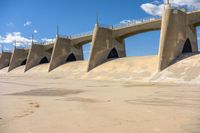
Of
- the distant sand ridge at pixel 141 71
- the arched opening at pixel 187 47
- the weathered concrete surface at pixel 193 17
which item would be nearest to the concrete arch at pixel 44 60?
the distant sand ridge at pixel 141 71

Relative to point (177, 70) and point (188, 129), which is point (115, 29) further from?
point (188, 129)

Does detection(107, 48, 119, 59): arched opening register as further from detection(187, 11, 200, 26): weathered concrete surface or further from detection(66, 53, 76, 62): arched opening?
detection(187, 11, 200, 26): weathered concrete surface

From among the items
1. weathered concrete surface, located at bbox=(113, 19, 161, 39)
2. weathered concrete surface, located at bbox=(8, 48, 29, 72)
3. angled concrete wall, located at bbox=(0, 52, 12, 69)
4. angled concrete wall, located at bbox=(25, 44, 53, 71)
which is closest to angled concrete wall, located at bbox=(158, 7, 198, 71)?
weathered concrete surface, located at bbox=(113, 19, 161, 39)

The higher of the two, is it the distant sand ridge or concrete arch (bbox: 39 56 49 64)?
concrete arch (bbox: 39 56 49 64)

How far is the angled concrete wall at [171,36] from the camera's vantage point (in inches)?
1201

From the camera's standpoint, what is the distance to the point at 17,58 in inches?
2680

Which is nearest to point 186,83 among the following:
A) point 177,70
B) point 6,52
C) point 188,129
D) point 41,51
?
point 177,70

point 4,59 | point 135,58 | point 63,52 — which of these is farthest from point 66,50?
point 4,59

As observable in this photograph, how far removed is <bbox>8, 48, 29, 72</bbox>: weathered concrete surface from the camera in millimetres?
66500

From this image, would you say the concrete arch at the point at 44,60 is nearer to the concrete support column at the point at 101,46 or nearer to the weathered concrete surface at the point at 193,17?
the concrete support column at the point at 101,46

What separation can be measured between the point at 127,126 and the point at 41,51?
58.2 metres

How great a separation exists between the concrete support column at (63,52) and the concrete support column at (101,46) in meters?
11.9

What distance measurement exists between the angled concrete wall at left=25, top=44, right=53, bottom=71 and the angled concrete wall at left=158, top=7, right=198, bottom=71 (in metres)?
35.8

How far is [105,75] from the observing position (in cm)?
3569
